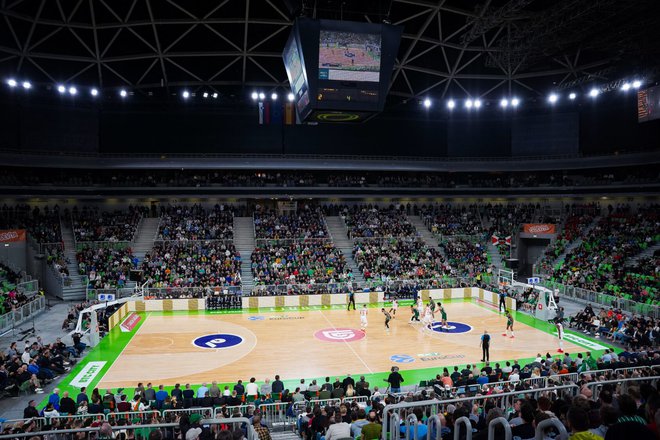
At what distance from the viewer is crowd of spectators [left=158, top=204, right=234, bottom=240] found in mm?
40844

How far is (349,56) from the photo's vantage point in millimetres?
24719

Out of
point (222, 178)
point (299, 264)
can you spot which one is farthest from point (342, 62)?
point (222, 178)

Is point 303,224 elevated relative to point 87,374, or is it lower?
elevated

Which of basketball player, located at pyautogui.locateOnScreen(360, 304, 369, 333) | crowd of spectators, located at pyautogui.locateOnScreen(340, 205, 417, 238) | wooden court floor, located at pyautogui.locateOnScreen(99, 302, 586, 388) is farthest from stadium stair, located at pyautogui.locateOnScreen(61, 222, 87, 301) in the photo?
crowd of spectators, located at pyautogui.locateOnScreen(340, 205, 417, 238)

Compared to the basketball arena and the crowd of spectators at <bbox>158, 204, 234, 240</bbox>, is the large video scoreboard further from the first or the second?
the crowd of spectators at <bbox>158, 204, 234, 240</bbox>

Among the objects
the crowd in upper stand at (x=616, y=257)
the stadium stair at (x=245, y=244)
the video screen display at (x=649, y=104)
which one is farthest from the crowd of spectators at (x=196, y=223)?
the video screen display at (x=649, y=104)

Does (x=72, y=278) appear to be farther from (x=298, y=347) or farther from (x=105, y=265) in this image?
(x=298, y=347)

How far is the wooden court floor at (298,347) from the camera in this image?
65.4 feet

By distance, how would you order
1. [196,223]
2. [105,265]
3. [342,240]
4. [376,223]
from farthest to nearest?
[376,223] < [342,240] < [196,223] < [105,265]

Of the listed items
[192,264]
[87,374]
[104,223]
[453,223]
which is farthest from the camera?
[453,223]

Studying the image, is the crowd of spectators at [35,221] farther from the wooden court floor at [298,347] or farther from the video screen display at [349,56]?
the video screen display at [349,56]

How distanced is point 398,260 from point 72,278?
25.2m

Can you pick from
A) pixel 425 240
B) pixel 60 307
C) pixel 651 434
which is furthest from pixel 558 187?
pixel 651 434

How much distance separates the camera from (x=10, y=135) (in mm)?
41219
